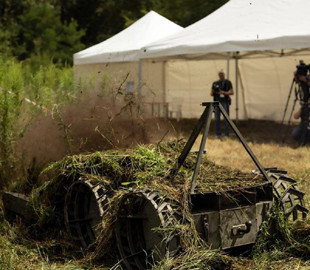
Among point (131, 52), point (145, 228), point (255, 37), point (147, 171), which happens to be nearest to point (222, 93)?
point (255, 37)

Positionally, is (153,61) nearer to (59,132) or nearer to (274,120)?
(274,120)

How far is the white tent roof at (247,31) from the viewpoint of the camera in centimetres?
1000

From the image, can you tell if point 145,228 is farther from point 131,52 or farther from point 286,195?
point 131,52

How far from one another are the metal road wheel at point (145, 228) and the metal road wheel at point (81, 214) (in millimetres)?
595

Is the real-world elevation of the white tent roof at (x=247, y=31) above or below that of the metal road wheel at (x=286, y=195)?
above

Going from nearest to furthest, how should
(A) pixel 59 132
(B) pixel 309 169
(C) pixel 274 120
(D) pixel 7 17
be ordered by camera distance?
(A) pixel 59 132 < (B) pixel 309 169 < (C) pixel 274 120 < (D) pixel 7 17

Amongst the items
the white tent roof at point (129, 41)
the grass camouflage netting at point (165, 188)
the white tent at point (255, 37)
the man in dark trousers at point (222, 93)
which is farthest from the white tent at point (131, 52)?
the grass camouflage netting at point (165, 188)

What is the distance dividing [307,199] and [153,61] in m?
11.3

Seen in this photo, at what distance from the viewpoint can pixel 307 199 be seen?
595 cm

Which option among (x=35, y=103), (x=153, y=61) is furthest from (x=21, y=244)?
(x=153, y=61)

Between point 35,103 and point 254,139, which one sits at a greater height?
point 35,103

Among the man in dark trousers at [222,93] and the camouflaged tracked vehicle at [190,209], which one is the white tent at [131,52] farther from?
the camouflaged tracked vehicle at [190,209]

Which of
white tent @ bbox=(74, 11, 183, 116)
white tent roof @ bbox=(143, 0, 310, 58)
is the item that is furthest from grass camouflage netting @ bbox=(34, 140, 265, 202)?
white tent @ bbox=(74, 11, 183, 116)

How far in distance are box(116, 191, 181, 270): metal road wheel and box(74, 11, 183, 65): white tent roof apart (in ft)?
32.8
